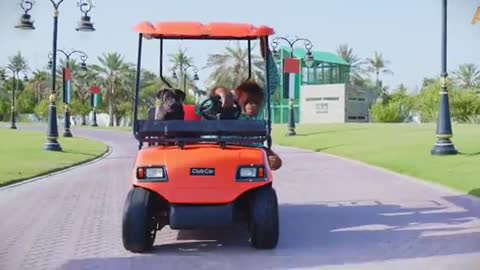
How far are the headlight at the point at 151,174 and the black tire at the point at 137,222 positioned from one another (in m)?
0.17

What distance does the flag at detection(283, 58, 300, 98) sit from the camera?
32.3 metres

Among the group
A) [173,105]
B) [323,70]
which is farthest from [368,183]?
[323,70]

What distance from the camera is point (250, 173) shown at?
7004 millimetres

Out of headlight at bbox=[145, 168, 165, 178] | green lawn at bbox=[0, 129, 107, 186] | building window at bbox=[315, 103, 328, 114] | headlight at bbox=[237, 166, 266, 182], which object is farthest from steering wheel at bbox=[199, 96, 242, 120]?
building window at bbox=[315, 103, 328, 114]

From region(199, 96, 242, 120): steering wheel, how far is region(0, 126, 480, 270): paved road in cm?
139

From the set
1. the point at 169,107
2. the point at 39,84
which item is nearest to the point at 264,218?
the point at 169,107

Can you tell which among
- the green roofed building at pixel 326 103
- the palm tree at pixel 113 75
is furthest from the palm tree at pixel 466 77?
the palm tree at pixel 113 75

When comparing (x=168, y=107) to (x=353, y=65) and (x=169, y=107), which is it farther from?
(x=353, y=65)

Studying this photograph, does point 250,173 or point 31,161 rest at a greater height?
point 250,173

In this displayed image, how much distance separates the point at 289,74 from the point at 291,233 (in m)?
25.3

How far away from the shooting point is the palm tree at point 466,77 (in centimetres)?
7244

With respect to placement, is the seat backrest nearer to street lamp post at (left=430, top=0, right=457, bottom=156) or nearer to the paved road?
the paved road

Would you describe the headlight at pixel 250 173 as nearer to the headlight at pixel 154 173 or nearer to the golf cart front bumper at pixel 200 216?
the golf cart front bumper at pixel 200 216

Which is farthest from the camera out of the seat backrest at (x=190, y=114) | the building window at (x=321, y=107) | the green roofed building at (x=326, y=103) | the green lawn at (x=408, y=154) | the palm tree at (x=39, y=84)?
the palm tree at (x=39, y=84)
